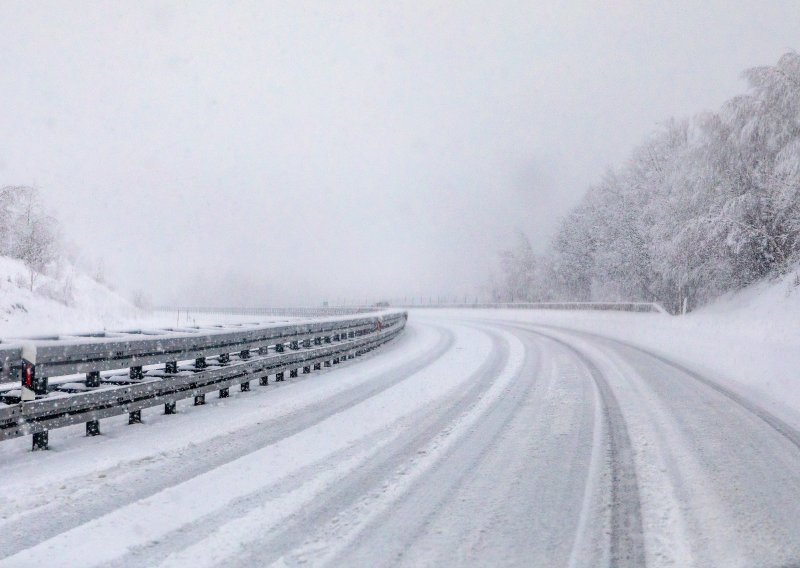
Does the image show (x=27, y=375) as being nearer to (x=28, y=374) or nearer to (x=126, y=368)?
(x=28, y=374)

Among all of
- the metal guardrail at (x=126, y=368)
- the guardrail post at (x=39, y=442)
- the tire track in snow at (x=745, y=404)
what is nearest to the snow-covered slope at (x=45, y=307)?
the metal guardrail at (x=126, y=368)

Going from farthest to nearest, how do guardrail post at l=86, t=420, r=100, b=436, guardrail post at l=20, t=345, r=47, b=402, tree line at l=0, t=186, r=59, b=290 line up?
tree line at l=0, t=186, r=59, b=290, guardrail post at l=86, t=420, r=100, b=436, guardrail post at l=20, t=345, r=47, b=402

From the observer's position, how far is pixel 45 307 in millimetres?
30641

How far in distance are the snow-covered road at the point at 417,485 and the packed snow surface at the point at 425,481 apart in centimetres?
2

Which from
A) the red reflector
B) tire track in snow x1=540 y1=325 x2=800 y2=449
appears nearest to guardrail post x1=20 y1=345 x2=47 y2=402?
the red reflector

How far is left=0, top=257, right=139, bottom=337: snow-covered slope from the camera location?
27.0 m

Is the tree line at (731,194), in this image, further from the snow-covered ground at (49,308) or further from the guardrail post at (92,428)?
the guardrail post at (92,428)

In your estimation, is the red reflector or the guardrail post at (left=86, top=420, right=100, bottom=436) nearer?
the red reflector

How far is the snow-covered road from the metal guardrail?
0.99 feet

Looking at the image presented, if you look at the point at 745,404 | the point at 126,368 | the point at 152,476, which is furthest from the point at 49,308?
the point at 745,404

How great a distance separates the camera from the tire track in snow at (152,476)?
11.5 ft

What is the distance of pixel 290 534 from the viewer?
3.46 metres

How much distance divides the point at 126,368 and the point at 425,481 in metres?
4.36

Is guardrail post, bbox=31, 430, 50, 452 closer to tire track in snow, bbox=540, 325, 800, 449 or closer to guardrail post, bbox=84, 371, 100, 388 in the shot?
guardrail post, bbox=84, 371, 100, 388
